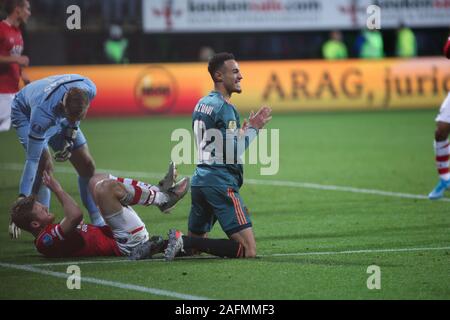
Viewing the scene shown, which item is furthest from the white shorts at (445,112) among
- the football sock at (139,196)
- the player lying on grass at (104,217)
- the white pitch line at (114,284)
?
the white pitch line at (114,284)

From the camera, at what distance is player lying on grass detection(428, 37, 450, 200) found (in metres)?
12.3

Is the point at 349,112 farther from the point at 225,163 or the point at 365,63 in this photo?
the point at 225,163

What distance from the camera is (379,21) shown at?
29797 mm

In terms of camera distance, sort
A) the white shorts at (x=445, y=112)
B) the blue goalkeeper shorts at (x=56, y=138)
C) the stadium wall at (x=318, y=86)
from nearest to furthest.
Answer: the blue goalkeeper shorts at (x=56, y=138), the white shorts at (x=445, y=112), the stadium wall at (x=318, y=86)

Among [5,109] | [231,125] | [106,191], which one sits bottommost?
[106,191]

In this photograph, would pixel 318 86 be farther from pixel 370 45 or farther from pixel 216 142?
pixel 216 142

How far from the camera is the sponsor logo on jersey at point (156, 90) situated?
82.1ft

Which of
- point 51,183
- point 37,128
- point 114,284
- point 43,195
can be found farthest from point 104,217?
point 43,195

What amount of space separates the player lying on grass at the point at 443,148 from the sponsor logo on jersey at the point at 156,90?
13.1m

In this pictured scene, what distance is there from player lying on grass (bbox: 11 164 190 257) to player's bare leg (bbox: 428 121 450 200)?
439cm

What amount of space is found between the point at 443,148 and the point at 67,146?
5.15 m

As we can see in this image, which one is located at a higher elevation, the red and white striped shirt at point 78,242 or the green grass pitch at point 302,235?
the red and white striped shirt at point 78,242

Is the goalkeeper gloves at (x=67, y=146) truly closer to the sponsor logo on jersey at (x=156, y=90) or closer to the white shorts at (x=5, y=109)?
the white shorts at (x=5, y=109)

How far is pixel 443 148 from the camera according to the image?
1278 cm
